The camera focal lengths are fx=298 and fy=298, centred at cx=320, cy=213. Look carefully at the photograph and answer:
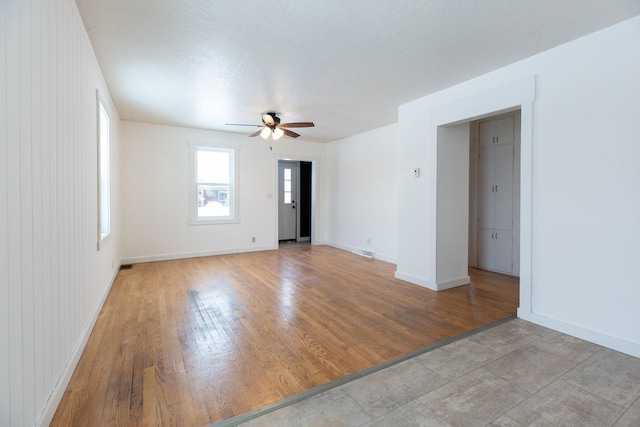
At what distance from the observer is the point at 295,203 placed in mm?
→ 8211

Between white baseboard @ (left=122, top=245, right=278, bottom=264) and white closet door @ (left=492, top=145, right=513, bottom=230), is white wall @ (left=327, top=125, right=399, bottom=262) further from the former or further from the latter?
white baseboard @ (left=122, top=245, right=278, bottom=264)

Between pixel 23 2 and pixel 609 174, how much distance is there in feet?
12.6

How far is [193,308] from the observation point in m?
3.23

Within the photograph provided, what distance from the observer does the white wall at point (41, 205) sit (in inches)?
48.2

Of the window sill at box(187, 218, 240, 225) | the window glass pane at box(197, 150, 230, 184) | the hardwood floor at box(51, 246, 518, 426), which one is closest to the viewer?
the hardwood floor at box(51, 246, 518, 426)

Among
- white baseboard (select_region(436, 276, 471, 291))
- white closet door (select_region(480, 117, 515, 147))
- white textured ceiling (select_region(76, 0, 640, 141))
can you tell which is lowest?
white baseboard (select_region(436, 276, 471, 291))

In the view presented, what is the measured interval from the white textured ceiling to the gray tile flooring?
2.55 m

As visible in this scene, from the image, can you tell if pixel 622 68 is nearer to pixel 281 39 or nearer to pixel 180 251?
pixel 281 39

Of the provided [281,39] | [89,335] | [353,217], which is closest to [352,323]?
[89,335]

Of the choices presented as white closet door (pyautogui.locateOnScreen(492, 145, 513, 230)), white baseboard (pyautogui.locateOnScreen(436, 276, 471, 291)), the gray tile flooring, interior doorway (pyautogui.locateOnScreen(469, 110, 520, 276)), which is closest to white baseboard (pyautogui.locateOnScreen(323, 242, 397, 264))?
interior doorway (pyautogui.locateOnScreen(469, 110, 520, 276))

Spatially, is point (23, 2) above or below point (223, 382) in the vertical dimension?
above

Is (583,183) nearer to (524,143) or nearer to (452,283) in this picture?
(524,143)

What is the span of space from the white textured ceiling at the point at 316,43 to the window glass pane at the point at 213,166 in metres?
1.93

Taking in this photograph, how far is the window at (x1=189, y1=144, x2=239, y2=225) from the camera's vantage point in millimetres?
5887
